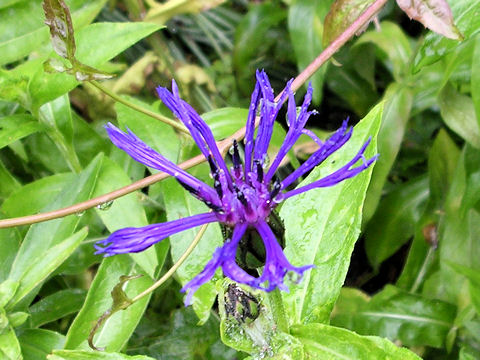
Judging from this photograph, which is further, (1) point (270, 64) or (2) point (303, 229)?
(1) point (270, 64)

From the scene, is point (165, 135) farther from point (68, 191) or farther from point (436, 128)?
point (436, 128)

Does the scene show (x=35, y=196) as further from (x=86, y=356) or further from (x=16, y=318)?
(x=86, y=356)

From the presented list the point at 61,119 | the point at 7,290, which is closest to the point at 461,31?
the point at 61,119

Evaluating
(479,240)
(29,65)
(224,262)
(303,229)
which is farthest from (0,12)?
(479,240)

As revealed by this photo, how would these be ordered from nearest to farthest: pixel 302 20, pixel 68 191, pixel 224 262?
pixel 224 262 < pixel 68 191 < pixel 302 20

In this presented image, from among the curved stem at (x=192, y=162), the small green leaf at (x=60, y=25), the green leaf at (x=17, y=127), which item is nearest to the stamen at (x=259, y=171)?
the curved stem at (x=192, y=162)

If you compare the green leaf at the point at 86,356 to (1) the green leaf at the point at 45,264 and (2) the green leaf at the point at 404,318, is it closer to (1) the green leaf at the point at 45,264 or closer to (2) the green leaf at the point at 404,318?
(1) the green leaf at the point at 45,264
